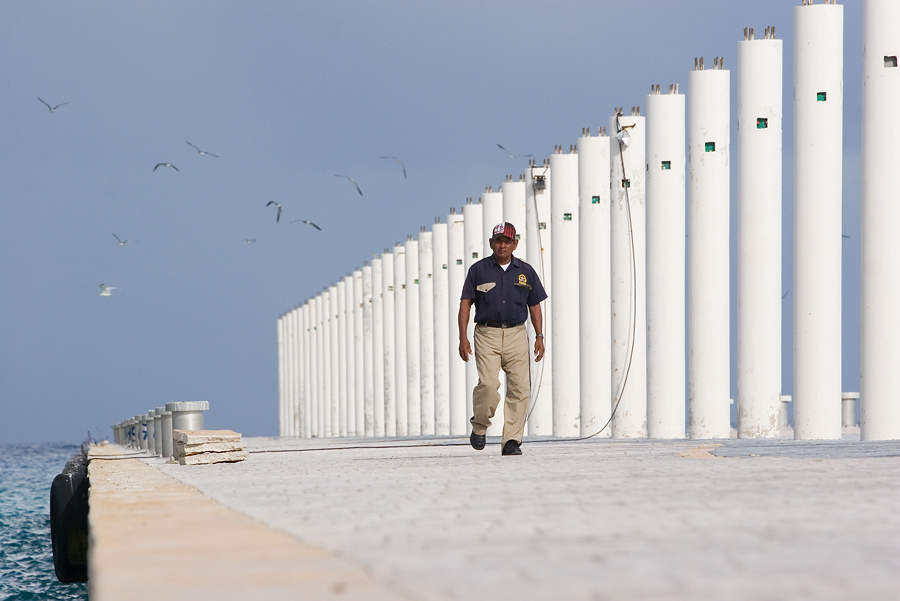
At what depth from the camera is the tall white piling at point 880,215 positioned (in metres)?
14.5

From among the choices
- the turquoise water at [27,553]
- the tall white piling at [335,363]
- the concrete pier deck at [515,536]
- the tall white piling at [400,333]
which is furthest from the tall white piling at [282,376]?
the concrete pier deck at [515,536]

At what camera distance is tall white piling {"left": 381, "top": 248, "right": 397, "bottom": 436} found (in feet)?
149

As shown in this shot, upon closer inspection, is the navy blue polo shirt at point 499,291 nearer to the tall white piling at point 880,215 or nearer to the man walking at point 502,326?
the man walking at point 502,326

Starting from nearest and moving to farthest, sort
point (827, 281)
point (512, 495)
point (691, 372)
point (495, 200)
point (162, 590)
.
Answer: point (162, 590)
point (512, 495)
point (827, 281)
point (691, 372)
point (495, 200)

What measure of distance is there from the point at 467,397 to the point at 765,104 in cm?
1739

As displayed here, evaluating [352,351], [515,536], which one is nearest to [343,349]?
[352,351]

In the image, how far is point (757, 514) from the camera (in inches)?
221

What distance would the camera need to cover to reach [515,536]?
4.91 meters

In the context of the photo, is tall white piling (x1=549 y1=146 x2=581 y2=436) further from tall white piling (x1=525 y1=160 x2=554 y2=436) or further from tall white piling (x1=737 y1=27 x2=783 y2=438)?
tall white piling (x1=737 y1=27 x2=783 y2=438)

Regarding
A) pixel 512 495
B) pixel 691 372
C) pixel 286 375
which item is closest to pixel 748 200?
pixel 691 372

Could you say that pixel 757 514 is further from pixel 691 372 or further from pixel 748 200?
pixel 691 372

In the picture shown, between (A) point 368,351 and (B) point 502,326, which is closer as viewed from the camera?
(B) point 502,326

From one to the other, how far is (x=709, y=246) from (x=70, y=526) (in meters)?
9.57

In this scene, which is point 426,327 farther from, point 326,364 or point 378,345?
point 326,364
